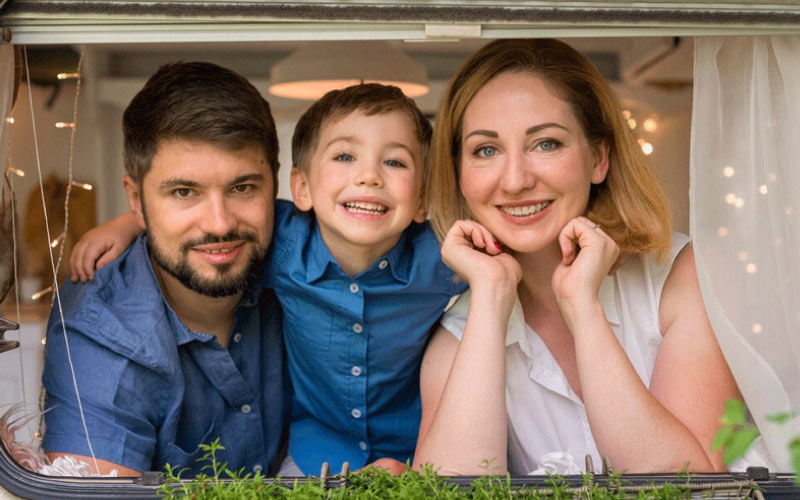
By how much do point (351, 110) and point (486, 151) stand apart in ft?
1.34

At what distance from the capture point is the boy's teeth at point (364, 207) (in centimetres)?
237

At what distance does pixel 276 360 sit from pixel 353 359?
312mm

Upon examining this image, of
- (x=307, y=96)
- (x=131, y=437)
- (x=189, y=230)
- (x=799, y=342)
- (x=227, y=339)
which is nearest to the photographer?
(x=799, y=342)

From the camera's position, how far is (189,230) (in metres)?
2.36

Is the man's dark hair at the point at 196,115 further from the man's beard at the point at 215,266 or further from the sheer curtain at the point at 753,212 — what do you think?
the sheer curtain at the point at 753,212

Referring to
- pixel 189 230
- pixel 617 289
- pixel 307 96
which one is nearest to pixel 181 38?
pixel 189 230

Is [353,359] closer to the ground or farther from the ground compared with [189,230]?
closer to the ground

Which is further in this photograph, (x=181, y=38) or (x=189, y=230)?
(x=189, y=230)

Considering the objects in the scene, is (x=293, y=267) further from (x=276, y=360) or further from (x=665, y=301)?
(x=665, y=301)

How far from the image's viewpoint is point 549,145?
2326 mm

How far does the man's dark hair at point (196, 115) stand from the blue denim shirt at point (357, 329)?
0.97 ft

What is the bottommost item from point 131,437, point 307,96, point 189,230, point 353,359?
point 131,437

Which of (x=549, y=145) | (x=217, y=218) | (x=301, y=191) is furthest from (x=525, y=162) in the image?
(x=217, y=218)

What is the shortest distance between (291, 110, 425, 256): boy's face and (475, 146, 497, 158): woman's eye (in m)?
0.21
